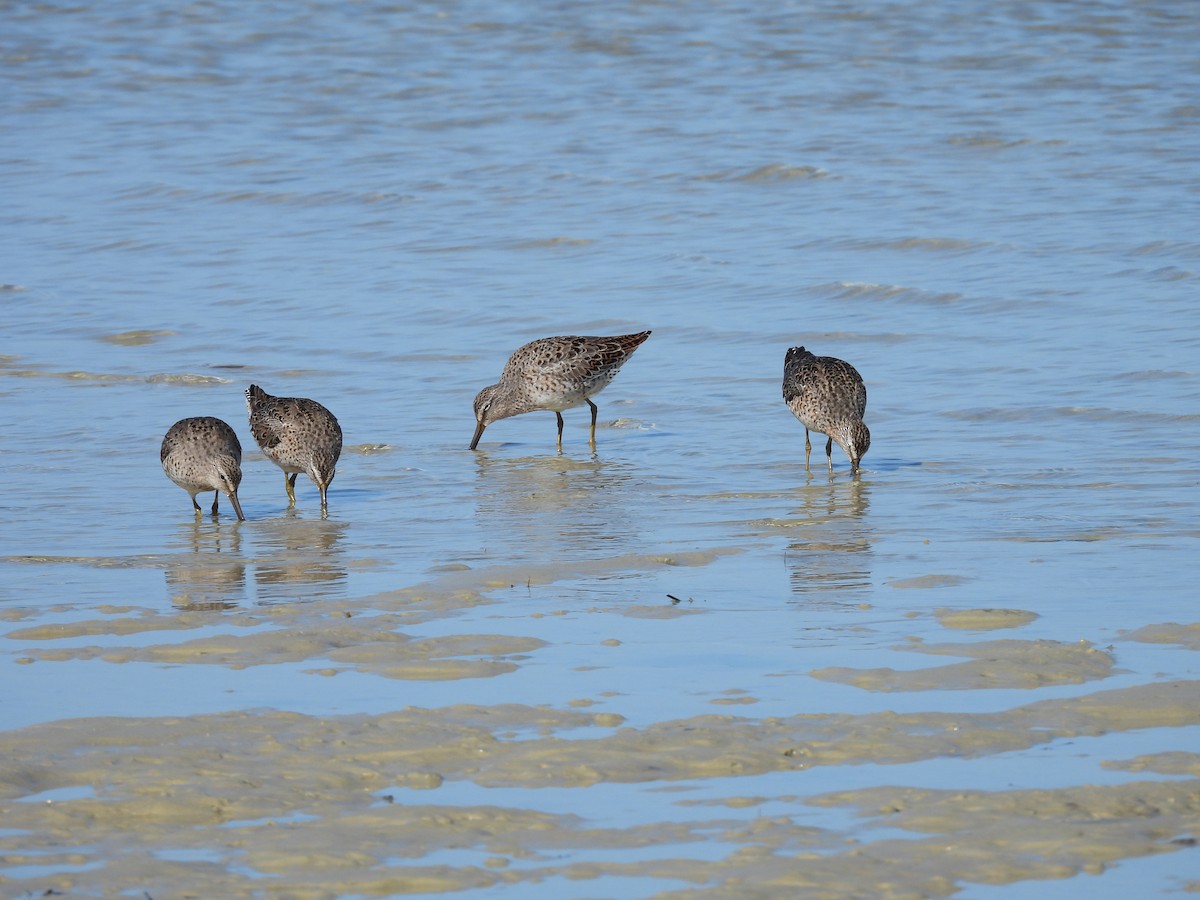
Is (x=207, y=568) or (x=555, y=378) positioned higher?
(x=555, y=378)

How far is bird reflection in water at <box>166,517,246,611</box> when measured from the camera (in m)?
7.47

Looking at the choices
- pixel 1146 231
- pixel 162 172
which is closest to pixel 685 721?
Result: pixel 1146 231

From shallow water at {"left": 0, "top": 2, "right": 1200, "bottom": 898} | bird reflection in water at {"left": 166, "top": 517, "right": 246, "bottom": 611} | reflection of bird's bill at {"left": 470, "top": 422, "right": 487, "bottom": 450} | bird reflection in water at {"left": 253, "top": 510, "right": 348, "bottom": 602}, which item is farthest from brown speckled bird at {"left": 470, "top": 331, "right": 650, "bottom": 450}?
bird reflection in water at {"left": 166, "top": 517, "right": 246, "bottom": 611}

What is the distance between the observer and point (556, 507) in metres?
9.78

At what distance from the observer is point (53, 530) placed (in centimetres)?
898

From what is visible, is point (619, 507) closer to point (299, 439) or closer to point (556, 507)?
point (556, 507)

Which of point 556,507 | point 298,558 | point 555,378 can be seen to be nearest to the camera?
point 298,558

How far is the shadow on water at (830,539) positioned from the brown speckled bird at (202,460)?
2791mm

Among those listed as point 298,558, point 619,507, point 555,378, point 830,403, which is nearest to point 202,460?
point 298,558

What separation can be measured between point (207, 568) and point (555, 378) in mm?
4150

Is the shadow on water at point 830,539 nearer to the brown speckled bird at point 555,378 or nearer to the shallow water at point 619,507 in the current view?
the shallow water at point 619,507

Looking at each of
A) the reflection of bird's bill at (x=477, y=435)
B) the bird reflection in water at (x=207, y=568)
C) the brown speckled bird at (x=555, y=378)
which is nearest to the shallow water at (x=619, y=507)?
the bird reflection in water at (x=207, y=568)

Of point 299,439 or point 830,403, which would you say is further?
point 830,403

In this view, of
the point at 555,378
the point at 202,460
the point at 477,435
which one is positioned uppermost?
the point at 555,378
